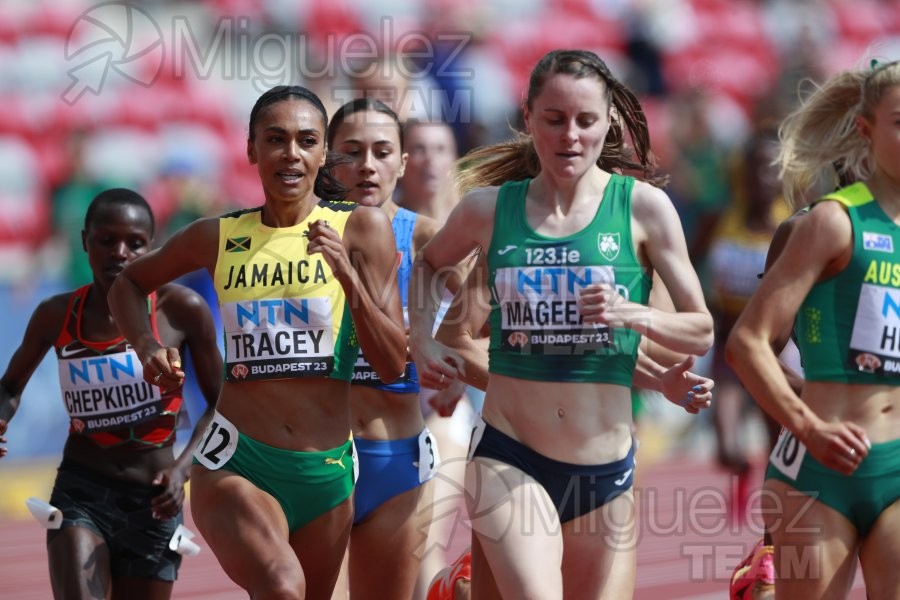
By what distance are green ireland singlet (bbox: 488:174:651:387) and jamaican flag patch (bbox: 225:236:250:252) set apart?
907 millimetres

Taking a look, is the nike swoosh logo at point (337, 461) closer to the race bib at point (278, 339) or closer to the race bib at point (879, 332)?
the race bib at point (278, 339)

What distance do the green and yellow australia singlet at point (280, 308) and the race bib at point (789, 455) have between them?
1389 millimetres

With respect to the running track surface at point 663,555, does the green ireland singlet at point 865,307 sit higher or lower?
higher

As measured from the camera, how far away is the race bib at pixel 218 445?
14.9 ft

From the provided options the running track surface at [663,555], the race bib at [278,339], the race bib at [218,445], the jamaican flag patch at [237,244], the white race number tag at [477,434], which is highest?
the jamaican flag patch at [237,244]

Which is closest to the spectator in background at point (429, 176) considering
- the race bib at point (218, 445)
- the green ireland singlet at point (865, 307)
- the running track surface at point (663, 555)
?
the running track surface at point (663, 555)

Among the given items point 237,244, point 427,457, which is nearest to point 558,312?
point 237,244

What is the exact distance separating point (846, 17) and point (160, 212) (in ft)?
43.2

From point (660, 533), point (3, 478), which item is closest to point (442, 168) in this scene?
point (660, 533)

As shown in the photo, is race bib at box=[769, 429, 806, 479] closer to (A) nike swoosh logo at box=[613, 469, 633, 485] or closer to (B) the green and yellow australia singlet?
(A) nike swoosh logo at box=[613, 469, 633, 485]

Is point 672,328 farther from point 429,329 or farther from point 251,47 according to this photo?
point 251,47

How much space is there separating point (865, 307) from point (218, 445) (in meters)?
2.02

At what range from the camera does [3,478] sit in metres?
10.7

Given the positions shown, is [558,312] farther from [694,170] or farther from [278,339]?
[694,170]
